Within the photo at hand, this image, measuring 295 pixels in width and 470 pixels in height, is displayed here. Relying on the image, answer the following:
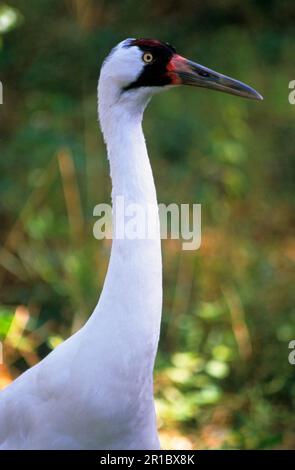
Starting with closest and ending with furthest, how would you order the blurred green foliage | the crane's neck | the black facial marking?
1. the crane's neck
2. the black facial marking
3. the blurred green foliage

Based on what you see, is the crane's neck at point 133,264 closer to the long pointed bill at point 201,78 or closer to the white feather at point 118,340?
the white feather at point 118,340

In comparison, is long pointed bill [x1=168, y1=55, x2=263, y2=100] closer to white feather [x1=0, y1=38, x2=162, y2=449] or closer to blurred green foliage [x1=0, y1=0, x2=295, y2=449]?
white feather [x1=0, y1=38, x2=162, y2=449]

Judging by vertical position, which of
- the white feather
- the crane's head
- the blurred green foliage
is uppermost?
the blurred green foliage

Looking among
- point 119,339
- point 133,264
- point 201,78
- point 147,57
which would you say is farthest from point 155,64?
point 119,339

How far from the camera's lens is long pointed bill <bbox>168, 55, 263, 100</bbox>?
2.94 metres

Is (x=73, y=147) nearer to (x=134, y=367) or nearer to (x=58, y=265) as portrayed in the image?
(x=58, y=265)

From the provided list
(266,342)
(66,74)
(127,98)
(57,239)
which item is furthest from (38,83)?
(127,98)

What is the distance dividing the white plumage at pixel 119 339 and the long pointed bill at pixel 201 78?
0.08 m

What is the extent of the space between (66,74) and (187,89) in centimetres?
93

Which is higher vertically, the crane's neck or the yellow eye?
the yellow eye

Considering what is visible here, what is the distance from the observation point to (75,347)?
9.34 ft

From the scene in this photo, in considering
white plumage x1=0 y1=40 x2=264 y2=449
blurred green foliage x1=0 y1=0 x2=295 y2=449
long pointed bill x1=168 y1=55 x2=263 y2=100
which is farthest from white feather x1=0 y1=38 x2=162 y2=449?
blurred green foliage x1=0 y1=0 x2=295 y2=449

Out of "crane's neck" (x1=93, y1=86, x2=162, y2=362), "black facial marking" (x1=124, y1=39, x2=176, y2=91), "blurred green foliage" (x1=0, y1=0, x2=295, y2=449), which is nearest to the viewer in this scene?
"crane's neck" (x1=93, y1=86, x2=162, y2=362)

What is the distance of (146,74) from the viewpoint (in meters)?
2.86
